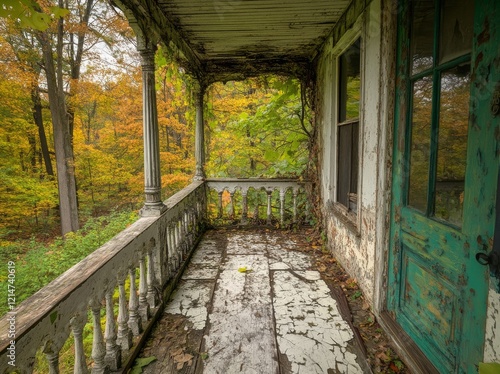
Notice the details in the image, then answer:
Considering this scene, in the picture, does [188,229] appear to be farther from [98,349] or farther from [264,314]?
[98,349]

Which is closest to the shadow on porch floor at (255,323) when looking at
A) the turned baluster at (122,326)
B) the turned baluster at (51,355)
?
the turned baluster at (122,326)

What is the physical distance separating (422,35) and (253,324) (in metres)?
2.37

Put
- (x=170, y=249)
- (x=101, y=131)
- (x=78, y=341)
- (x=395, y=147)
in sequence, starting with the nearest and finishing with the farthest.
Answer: (x=78, y=341) → (x=395, y=147) → (x=170, y=249) → (x=101, y=131)

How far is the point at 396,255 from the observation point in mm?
2141

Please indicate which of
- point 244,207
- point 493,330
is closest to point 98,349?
point 493,330

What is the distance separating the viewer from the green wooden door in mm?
1289

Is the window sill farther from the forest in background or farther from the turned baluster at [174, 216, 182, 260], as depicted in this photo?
the forest in background

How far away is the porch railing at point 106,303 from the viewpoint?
3.76 feet

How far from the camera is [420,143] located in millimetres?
1855

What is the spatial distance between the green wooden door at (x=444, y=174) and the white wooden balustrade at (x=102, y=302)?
72.9 inches

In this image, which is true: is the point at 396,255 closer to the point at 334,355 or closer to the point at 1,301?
the point at 334,355

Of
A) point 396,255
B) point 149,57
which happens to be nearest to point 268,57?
point 149,57

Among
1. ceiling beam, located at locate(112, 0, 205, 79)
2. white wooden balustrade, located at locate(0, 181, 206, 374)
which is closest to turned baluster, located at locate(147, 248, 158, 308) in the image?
white wooden balustrade, located at locate(0, 181, 206, 374)

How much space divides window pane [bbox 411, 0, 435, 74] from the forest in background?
Result: 12.5 feet
